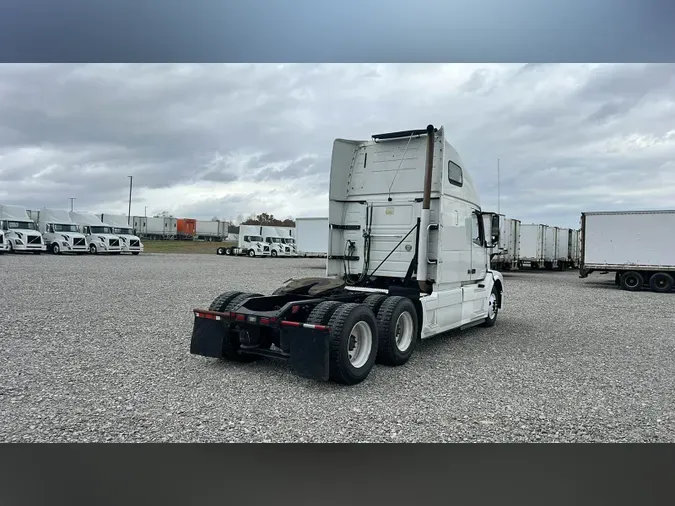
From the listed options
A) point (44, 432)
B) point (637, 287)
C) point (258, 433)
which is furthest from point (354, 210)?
point (637, 287)

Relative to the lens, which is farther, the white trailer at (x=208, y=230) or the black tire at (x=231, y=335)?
the white trailer at (x=208, y=230)

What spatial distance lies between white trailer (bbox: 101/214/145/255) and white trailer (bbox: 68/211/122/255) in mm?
441

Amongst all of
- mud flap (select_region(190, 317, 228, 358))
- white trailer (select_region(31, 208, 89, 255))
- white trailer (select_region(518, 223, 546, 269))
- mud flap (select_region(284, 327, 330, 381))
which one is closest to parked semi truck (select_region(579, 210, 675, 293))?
white trailer (select_region(518, 223, 546, 269))

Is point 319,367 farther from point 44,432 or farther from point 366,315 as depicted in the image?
point 44,432

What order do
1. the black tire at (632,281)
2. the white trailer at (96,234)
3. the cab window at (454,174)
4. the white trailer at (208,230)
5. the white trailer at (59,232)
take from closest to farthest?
the cab window at (454,174) → the black tire at (632,281) → the white trailer at (59,232) → the white trailer at (96,234) → the white trailer at (208,230)

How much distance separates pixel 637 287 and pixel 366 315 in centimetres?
1733

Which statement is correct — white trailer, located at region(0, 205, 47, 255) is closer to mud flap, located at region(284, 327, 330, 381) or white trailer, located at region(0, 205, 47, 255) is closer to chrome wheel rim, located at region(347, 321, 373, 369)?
mud flap, located at region(284, 327, 330, 381)

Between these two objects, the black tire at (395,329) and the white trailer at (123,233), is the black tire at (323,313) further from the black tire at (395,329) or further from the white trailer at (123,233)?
the white trailer at (123,233)

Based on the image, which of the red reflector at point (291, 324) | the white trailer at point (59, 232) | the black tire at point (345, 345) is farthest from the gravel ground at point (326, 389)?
the white trailer at point (59, 232)

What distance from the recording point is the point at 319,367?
540cm

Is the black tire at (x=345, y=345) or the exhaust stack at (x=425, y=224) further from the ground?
the exhaust stack at (x=425, y=224)

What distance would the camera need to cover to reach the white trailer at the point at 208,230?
6139cm

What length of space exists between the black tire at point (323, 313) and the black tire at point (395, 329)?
83 cm

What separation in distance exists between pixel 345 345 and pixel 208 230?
59.4 meters
